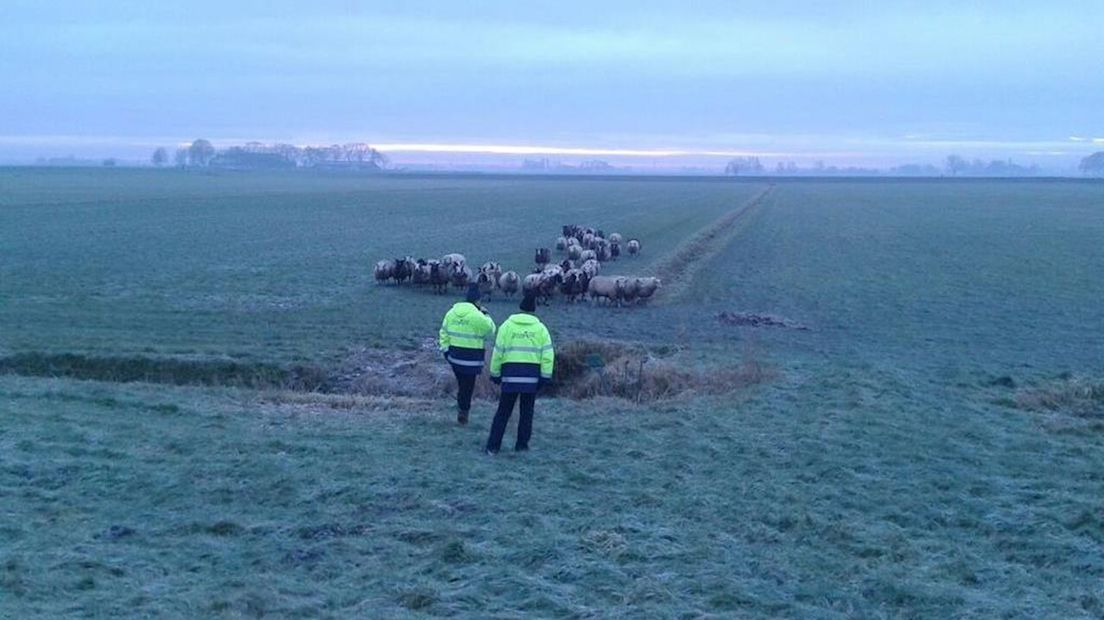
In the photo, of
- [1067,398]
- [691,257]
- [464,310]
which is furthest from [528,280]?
[691,257]

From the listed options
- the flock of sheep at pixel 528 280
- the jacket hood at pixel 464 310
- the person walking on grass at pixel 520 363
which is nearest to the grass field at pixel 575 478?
the person walking on grass at pixel 520 363

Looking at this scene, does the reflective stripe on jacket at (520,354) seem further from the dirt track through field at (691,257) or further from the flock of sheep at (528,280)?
the dirt track through field at (691,257)

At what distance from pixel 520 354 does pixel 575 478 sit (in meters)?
1.53

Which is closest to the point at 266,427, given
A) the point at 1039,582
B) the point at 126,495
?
the point at 126,495

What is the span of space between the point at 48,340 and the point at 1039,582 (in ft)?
58.6

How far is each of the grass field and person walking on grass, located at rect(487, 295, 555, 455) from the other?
22.7 inches

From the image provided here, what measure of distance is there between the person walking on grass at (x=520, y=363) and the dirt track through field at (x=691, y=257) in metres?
17.8

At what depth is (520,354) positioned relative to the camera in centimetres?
1240

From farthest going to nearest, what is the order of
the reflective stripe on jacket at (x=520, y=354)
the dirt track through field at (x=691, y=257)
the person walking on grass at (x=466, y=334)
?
the dirt track through field at (x=691, y=257) < the person walking on grass at (x=466, y=334) < the reflective stripe on jacket at (x=520, y=354)

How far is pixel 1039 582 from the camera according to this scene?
9.19 metres

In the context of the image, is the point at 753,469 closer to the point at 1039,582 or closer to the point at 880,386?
the point at 1039,582

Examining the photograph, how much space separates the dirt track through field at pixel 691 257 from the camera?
111 feet

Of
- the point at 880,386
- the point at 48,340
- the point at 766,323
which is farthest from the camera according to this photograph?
the point at 766,323

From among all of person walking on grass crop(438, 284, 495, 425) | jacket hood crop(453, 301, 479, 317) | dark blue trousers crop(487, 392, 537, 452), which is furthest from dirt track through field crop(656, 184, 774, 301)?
dark blue trousers crop(487, 392, 537, 452)
